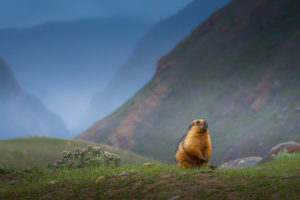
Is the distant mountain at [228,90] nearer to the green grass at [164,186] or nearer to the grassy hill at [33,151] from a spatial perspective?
the grassy hill at [33,151]

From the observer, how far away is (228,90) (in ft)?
129

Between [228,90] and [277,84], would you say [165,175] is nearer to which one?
[277,84]

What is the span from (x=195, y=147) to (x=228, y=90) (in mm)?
32171

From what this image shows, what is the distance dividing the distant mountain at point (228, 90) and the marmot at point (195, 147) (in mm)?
19709

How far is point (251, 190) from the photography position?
5.64m

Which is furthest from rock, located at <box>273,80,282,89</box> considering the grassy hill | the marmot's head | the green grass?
the green grass

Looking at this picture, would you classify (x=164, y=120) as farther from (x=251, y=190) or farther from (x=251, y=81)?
(x=251, y=190)

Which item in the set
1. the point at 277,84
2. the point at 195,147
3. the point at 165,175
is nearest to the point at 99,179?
the point at 165,175

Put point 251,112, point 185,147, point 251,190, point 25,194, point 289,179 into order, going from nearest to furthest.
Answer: point 251,190
point 289,179
point 25,194
point 185,147
point 251,112

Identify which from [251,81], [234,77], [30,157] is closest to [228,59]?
[234,77]

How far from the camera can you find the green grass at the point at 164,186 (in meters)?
5.61

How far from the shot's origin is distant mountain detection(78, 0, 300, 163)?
102 ft

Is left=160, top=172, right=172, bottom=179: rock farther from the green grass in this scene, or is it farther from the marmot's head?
the marmot's head

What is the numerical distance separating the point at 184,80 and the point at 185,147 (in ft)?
129
